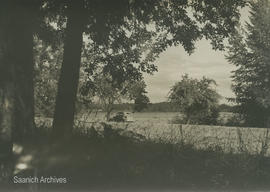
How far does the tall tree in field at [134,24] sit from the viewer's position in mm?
7957

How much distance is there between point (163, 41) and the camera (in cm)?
1036

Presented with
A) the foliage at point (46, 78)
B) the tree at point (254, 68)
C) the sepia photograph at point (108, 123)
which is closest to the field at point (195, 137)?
the sepia photograph at point (108, 123)

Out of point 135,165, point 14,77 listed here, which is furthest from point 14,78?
point 135,165

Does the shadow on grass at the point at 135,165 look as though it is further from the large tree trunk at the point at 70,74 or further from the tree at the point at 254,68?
the tree at the point at 254,68

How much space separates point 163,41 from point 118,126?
342 cm

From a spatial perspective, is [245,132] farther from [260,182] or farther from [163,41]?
[163,41]

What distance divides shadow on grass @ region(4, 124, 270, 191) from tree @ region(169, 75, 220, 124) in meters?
27.1

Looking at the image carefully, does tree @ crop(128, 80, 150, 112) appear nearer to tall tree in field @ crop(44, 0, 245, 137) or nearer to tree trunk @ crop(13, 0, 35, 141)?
tall tree in field @ crop(44, 0, 245, 137)

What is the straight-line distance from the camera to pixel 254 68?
29766 millimetres

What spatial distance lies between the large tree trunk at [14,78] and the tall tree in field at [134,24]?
1.38 metres

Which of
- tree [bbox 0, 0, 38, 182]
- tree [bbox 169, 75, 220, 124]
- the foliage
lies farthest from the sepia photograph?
tree [bbox 169, 75, 220, 124]

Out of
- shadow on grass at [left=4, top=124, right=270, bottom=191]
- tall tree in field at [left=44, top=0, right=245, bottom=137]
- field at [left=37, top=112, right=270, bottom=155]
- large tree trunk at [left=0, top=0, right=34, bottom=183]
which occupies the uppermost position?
tall tree in field at [left=44, top=0, right=245, bottom=137]

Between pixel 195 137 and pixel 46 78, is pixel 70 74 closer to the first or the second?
pixel 195 137

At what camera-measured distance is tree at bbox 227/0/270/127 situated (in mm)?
24219
